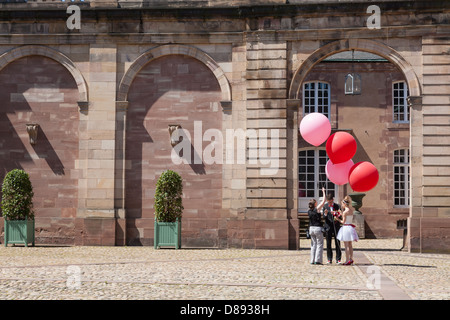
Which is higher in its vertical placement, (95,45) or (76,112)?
(95,45)

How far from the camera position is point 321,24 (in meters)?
18.7

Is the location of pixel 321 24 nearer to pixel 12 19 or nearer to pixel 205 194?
pixel 205 194

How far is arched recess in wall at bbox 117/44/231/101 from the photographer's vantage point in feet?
62.8

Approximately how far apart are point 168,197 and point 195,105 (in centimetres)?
280

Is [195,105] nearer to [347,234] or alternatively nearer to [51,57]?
[51,57]

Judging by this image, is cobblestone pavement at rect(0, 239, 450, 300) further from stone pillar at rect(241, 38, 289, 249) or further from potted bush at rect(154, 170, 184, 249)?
stone pillar at rect(241, 38, 289, 249)

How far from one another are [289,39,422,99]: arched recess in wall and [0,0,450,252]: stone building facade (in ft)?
0.10

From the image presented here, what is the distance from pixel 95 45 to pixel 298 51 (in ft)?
18.5

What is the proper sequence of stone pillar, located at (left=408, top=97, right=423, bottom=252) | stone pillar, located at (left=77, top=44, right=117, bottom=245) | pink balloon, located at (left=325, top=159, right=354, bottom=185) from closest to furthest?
pink balloon, located at (left=325, top=159, right=354, bottom=185) → stone pillar, located at (left=408, top=97, right=423, bottom=252) → stone pillar, located at (left=77, top=44, right=117, bottom=245)

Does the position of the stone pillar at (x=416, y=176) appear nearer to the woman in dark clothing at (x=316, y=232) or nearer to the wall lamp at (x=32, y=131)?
the woman in dark clothing at (x=316, y=232)

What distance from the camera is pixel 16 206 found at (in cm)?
1853

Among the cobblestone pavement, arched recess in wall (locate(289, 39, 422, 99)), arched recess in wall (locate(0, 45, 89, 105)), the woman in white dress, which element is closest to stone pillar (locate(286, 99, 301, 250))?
arched recess in wall (locate(289, 39, 422, 99))

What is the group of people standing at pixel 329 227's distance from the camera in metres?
14.4

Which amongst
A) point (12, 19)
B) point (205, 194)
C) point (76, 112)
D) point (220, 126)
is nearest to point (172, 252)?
point (205, 194)
